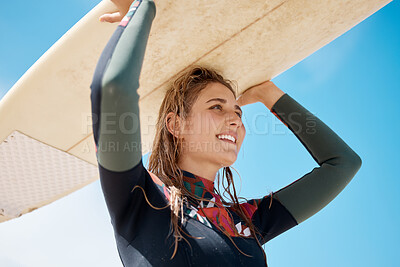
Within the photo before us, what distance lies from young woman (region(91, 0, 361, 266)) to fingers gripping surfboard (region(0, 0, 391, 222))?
4.8 inches

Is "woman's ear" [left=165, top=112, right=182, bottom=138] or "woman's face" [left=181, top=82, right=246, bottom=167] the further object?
"woman's ear" [left=165, top=112, right=182, bottom=138]

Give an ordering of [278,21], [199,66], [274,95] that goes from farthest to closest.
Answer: [274,95] → [199,66] → [278,21]

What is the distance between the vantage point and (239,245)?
4.34ft

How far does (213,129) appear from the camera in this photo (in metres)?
1.58

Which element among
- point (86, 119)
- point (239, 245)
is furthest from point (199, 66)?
point (239, 245)

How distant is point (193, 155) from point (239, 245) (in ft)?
1.48

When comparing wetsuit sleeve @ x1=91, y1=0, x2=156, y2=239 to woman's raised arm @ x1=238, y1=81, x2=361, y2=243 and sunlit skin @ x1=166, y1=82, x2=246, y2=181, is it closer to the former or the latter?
sunlit skin @ x1=166, y1=82, x2=246, y2=181

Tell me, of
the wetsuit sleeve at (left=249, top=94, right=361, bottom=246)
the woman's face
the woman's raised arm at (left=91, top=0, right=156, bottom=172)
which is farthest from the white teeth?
the woman's raised arm at (left=91, top=0, right=156, bottom=172)

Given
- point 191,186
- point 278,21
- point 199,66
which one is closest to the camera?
point 191,186

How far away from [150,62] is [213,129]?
0.45 metres

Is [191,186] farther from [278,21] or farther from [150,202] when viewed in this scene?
[278,21]

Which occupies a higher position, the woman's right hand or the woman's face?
the woman's right hand

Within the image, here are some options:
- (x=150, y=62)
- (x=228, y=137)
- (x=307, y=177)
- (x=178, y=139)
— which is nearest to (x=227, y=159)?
(x=228, y=137)

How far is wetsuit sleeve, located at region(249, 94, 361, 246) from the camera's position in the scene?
5.50 ft
